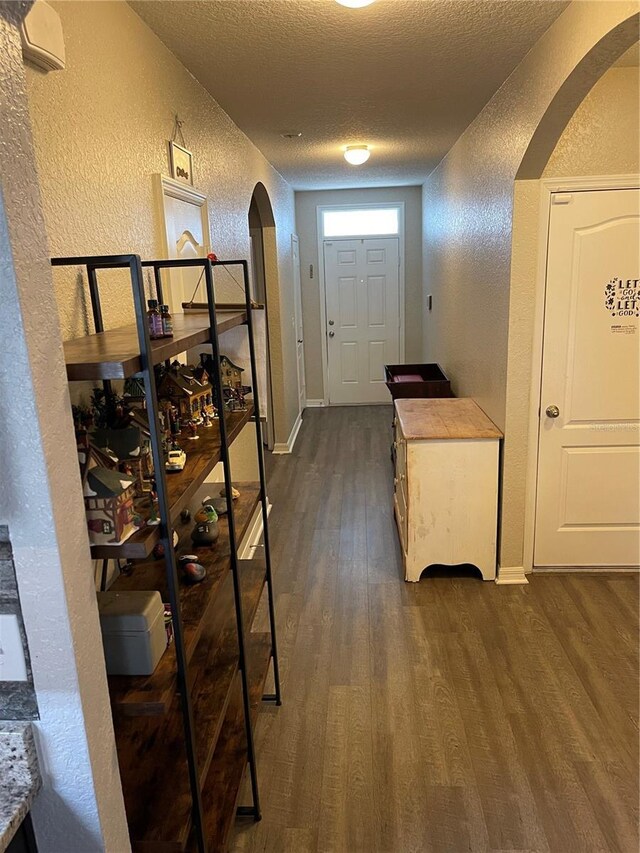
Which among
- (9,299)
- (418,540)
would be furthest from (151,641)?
(418,540)

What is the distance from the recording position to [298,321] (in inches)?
260

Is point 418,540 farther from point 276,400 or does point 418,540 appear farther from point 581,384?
point 276,400

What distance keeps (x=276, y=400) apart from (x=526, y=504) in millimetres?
2761

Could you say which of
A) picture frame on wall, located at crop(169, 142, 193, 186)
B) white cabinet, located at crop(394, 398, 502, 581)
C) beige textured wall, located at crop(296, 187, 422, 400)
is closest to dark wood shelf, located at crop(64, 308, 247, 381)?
picture frame on wall, located at crop(169, 142, 193, 186)

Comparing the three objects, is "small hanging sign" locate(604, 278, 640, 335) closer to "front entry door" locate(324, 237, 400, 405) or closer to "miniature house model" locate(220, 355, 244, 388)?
"miniature house model" locate(220, 355, 244, 388)

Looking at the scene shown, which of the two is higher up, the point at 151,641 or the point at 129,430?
the point at 129,430

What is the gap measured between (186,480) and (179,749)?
2.60ft

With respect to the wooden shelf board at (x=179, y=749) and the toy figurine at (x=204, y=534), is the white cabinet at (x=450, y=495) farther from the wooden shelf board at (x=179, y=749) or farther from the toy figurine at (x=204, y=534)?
the toy figurine at (x=204, y=534)

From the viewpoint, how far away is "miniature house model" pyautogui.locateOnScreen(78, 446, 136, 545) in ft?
3.32

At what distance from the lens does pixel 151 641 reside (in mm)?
1183

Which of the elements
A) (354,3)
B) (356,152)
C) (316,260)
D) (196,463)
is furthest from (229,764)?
(316,260)

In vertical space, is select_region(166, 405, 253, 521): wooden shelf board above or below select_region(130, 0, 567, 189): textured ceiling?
below

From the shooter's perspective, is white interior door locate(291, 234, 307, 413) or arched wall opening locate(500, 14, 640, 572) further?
white interior door locate(291, 234, 307, 413)

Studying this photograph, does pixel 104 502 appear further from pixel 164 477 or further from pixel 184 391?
pixel 184 391
